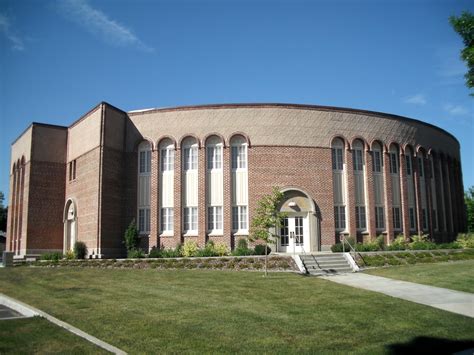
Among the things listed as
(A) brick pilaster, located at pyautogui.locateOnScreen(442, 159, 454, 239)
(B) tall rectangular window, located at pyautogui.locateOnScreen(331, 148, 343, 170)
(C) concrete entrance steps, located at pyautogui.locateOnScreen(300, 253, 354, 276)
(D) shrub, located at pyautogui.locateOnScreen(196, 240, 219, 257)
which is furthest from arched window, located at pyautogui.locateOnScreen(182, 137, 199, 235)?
(A) brick pilaster, located at pyautogui.locateOnScreen(442, 159, 454, 239)

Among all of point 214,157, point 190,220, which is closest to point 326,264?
point 190,220

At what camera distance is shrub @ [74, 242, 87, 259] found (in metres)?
29.0

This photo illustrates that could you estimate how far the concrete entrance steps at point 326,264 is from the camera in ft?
72.3

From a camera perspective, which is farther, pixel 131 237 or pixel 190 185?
pixel 190 185

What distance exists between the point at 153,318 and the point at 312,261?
1364 cm

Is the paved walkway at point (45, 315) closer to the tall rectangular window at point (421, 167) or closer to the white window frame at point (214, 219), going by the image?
the white window frame at point (214, 219)

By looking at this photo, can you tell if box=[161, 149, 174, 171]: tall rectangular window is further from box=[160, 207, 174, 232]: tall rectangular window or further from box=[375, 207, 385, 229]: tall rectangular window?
box=[375, 207, 385, 229]: tall rectangular window

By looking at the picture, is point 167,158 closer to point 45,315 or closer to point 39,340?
point 45,315

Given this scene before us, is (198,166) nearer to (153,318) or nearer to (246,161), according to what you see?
(246,161)

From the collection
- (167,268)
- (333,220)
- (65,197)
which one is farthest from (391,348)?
(65,197)

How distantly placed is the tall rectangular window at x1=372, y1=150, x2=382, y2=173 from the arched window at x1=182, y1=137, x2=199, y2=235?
42.6 ft

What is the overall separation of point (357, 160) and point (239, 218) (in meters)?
9.73

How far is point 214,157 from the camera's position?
3038 cm

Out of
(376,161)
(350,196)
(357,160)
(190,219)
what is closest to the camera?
(190,219)
